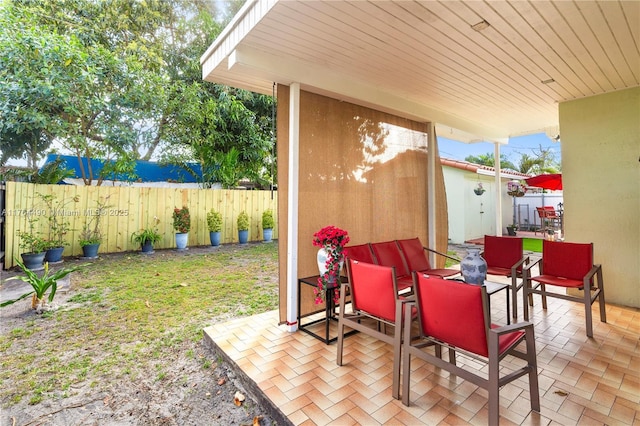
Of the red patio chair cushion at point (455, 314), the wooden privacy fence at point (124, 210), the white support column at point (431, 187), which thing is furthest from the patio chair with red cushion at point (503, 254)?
the wooden privacy fence at point (124, 210)

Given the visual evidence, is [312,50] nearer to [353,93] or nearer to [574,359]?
[353,93]

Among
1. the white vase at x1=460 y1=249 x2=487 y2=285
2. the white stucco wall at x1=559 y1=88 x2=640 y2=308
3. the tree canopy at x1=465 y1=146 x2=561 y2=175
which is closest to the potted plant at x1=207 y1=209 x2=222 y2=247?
the white vase at x1=460 y1=249 x2=487 y2=285

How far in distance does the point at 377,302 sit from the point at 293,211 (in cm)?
135

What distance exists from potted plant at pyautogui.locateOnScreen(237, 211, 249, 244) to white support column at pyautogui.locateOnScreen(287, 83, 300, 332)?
675 cm

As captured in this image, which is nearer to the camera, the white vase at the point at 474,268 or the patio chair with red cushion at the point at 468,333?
the patio chair with red cushion at the point at 468,333

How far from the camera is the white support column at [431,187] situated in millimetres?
4949

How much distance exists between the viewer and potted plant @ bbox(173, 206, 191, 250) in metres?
8.48

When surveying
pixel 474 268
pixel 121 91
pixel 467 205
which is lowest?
pixel 474 268

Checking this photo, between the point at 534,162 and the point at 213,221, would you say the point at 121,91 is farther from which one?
the point at 534,162

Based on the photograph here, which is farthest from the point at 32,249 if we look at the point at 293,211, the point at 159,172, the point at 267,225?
the point at 293,211

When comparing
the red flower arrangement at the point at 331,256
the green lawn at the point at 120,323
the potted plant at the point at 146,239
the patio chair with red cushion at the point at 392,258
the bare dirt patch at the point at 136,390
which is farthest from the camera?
the potted plant at the point at 146,239

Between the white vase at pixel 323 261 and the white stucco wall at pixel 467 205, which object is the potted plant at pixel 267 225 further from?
the white vase at pixel 323 261

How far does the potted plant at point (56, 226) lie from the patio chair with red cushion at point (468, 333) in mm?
7747

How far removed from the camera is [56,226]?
6.80 metres
